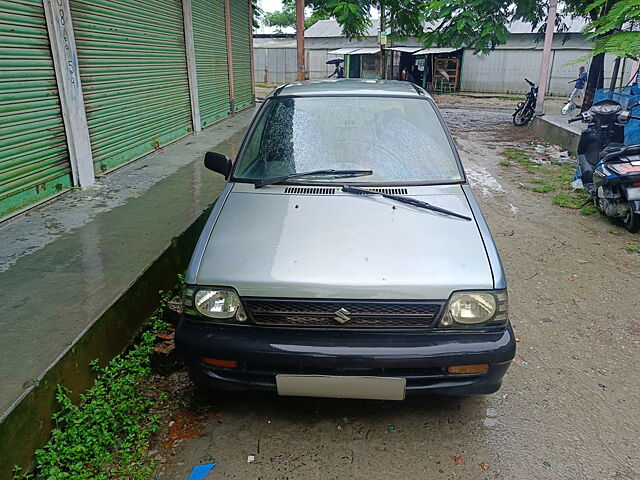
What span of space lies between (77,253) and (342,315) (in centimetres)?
248

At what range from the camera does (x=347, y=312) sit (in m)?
2.32

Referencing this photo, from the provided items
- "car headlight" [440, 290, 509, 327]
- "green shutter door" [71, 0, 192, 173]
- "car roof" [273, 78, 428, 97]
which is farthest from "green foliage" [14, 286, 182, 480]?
"green shutter door" [71, 0, 192, 173]

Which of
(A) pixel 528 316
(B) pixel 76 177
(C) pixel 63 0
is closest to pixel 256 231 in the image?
(A) pixel 528 316

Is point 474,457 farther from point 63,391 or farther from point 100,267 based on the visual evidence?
point 100,267

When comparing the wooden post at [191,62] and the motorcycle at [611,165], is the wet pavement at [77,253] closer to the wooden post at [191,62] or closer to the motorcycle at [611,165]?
the wooden post at [191,62]

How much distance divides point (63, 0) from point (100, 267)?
3.35m

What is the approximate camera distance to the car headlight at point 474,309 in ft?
7.69

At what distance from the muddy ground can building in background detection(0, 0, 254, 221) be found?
304 cm

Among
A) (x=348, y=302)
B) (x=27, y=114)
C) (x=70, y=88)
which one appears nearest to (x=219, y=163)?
(x=348, y=302)

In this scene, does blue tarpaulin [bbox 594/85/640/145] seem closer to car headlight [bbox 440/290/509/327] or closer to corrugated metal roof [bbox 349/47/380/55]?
car headlight [bbox 440/290/509/327]

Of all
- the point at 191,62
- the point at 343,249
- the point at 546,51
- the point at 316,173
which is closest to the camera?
the point at 343,249

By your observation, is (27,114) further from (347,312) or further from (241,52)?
(241,52)

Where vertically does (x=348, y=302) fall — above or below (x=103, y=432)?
above

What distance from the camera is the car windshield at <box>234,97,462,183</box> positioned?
3.24 metres
